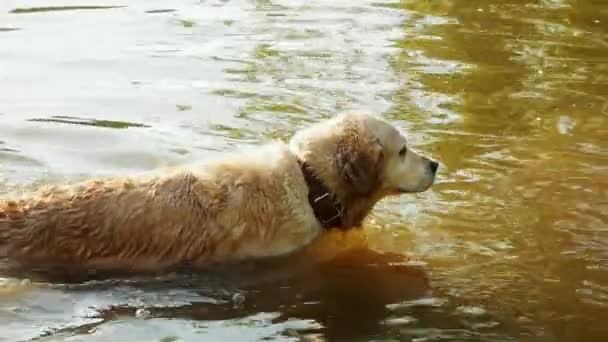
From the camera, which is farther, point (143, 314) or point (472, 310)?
point (472, 310)

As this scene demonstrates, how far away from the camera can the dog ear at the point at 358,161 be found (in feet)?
25.5

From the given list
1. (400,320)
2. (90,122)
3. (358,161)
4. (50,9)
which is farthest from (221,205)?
(50,9)

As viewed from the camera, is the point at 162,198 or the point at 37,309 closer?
the point at 37,309

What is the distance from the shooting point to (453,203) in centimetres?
895

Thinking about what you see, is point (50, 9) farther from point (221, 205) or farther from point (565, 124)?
point (221, 205)

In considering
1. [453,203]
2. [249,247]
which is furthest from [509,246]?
[249,247]

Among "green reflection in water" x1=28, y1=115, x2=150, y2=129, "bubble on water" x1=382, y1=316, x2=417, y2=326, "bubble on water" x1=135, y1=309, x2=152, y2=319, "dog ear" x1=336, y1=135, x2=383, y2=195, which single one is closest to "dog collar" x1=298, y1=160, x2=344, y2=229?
"dog ear" x1=336, y1=135, x2=383, y2=195

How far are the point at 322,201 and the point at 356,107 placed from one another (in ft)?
12.0

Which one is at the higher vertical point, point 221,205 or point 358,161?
point 358,161

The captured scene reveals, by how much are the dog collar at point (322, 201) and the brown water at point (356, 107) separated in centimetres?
38

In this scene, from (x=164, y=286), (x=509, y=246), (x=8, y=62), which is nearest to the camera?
(x=164, y=286)

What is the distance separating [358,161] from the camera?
7.81 m

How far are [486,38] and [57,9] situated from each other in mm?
6359

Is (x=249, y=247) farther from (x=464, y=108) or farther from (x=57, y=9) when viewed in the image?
(x=57, y=9)
